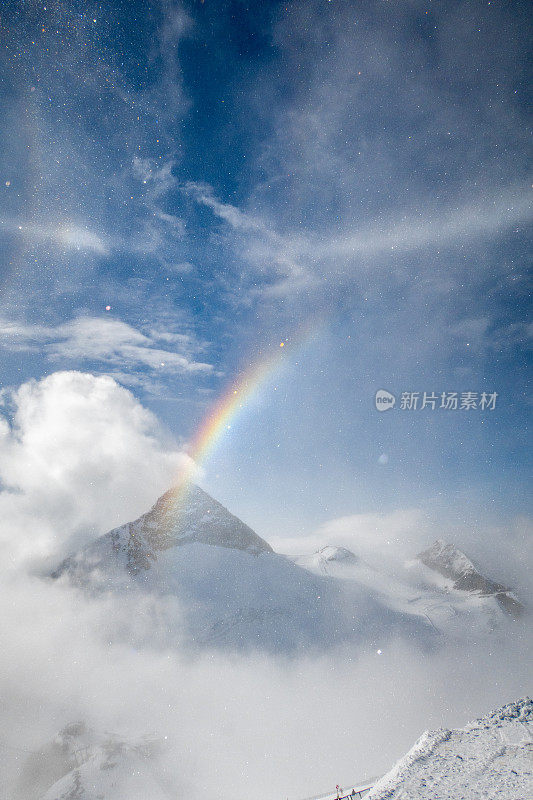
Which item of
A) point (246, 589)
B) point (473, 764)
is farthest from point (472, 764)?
point (246, 589)

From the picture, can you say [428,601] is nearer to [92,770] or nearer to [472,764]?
[92,770]

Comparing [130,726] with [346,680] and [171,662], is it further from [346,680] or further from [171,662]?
[346,680]

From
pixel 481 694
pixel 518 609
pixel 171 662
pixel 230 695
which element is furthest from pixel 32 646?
pixel 518 609

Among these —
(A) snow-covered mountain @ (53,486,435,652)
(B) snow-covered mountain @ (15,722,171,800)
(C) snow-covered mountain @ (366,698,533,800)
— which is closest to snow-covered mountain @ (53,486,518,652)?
(A) snow-covered mountain @ (53,486,435,652)

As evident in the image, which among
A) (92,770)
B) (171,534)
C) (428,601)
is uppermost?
(171,534)

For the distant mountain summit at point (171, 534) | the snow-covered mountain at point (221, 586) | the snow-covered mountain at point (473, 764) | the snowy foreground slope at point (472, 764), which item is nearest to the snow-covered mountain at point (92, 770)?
the snow-covered mountain at point (221, 586)
